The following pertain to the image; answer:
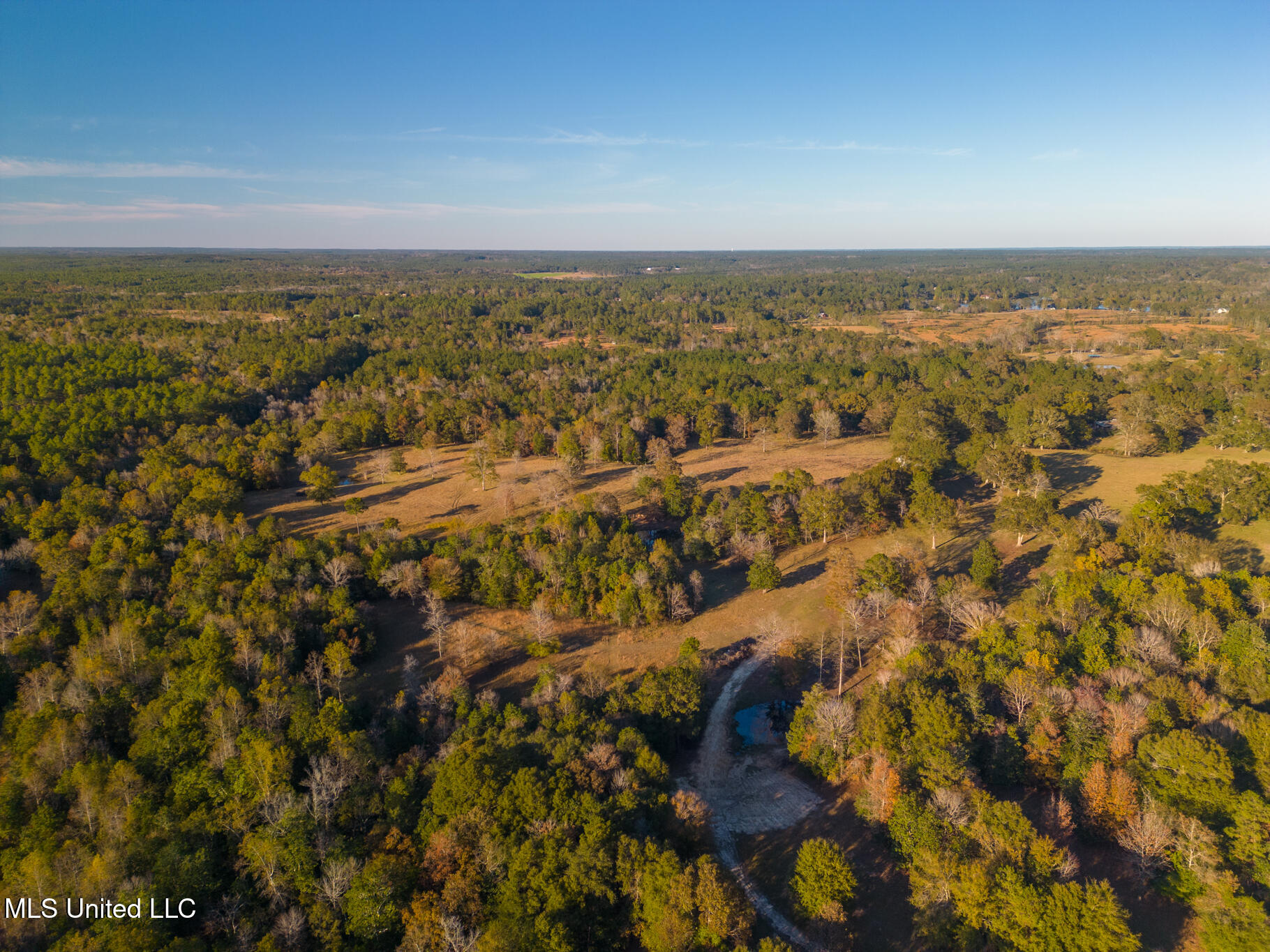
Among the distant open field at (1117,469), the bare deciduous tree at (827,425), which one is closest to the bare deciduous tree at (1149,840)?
the distant open field at (1117,469)

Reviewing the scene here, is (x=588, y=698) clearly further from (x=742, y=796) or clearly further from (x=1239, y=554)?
(x=1239, y=554)

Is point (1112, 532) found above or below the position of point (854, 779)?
above

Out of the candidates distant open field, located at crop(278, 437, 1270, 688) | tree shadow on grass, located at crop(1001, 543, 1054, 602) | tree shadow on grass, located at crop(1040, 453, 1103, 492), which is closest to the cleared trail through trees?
distant open field, located at crop(278, 437, 1270, 688)

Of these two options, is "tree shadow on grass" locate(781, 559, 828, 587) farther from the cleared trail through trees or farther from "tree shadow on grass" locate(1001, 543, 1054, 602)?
the cleared trail through trees

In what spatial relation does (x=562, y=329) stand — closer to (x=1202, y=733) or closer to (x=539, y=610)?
(x=539, y=610)

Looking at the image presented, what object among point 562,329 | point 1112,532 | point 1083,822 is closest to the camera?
point 1083,822

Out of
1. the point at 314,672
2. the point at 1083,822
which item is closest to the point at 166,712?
the point at 314,672

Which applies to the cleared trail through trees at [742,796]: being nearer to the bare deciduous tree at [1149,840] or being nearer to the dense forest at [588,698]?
the dense forest at [588,698]
